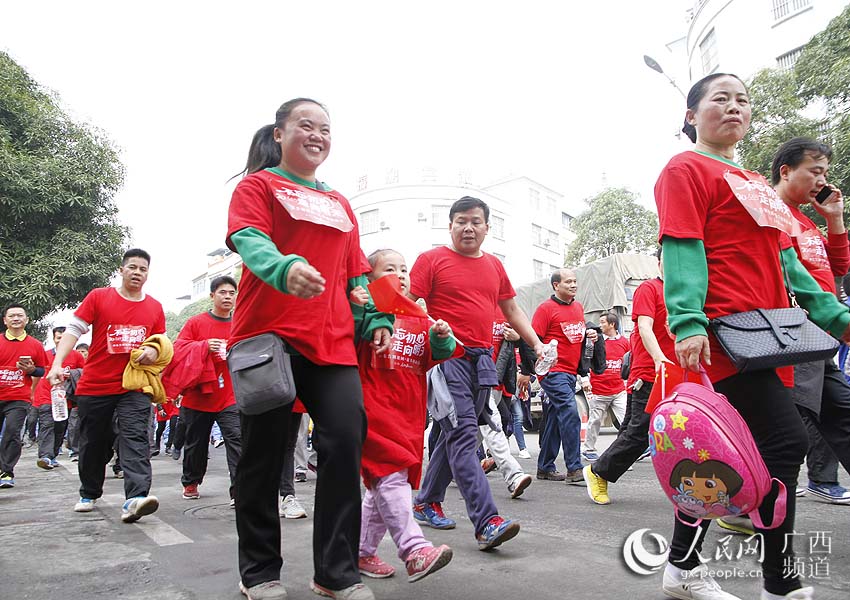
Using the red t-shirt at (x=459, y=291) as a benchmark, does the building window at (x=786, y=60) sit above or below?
above

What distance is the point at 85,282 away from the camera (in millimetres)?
17328

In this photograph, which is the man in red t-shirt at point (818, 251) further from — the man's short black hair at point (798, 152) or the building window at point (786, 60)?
the building window at point (786, 60)

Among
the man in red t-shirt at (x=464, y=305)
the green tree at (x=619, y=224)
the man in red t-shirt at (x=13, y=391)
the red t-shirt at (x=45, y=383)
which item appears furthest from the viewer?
the green tree at (x=619, y=224)

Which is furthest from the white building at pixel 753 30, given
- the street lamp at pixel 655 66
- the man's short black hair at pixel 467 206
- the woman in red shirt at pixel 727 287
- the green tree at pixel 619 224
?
the woman in red shirt at pixel 727 287

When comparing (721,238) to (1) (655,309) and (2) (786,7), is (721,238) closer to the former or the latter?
(1) (655,309)

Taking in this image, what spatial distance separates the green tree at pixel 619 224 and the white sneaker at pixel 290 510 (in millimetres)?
29653

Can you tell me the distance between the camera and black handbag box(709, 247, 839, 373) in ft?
7.62

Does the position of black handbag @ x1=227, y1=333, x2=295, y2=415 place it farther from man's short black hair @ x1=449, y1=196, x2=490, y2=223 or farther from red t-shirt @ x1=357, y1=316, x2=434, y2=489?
man's short black hair @ x1=449, y1=196, x2=490, y2=223

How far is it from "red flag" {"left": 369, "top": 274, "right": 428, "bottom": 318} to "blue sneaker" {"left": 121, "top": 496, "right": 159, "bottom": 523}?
9.30ft

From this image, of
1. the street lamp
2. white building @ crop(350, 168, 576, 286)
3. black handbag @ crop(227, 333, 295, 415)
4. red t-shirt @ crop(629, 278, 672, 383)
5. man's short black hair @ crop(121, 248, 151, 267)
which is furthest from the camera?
white building @ crop(350, 168, 576, 286)

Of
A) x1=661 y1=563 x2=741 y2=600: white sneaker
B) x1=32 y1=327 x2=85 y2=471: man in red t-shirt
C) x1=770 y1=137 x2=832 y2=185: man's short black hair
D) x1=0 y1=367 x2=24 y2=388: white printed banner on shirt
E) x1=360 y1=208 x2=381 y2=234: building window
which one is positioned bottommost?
x1=32 y1=327 x2=85 y2=471: man in red t-shirt

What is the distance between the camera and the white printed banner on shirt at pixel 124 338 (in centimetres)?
529

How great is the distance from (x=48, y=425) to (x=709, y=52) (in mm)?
26868

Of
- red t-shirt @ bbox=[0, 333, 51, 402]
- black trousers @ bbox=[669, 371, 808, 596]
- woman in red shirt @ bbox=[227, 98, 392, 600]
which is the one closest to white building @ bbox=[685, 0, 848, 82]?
red t-shirt @ bbox=[0, 333, 51, 402]
